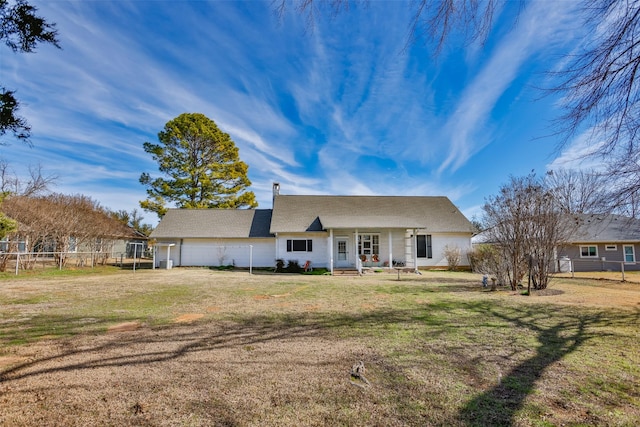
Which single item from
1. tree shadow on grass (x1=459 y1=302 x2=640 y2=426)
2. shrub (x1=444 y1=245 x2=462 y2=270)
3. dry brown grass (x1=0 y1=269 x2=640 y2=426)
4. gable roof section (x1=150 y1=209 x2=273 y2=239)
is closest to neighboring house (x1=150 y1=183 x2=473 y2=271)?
gable roof section (x1=150 y1=209 x2=273 y2=239)

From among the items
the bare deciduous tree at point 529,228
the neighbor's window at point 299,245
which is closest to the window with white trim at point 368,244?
the neighbor's window at point 299,245

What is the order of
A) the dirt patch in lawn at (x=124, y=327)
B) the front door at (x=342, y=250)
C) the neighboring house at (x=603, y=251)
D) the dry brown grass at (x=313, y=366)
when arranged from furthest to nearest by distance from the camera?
the neighboring house at (x=603, y=251) < the front door at (x=342, y=250) < the dirt patch in lawn at (x=124, y=327) < the dry brown grass at (x=313, y=366)

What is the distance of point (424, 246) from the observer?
22656mm

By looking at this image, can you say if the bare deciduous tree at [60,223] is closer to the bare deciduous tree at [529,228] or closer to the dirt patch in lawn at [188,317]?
the dirt patch in lawn at [188,317]

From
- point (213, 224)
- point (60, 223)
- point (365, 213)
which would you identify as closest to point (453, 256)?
point (365, 213)

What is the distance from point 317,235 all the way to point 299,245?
4.86 feet

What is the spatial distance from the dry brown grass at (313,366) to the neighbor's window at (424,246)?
15.0 metres

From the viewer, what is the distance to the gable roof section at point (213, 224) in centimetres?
2248

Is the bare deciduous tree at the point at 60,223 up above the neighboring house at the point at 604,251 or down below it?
above

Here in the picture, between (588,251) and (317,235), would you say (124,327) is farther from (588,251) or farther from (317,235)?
(588,251)

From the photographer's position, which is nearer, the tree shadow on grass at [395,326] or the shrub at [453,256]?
the tree shadow on grass at [395,326]

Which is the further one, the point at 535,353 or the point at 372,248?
the point at 372,248

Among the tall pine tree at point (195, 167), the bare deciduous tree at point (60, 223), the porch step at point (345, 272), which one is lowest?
the porch step at point (345, 272)

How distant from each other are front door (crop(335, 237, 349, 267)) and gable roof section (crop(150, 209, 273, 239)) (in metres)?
5.23
